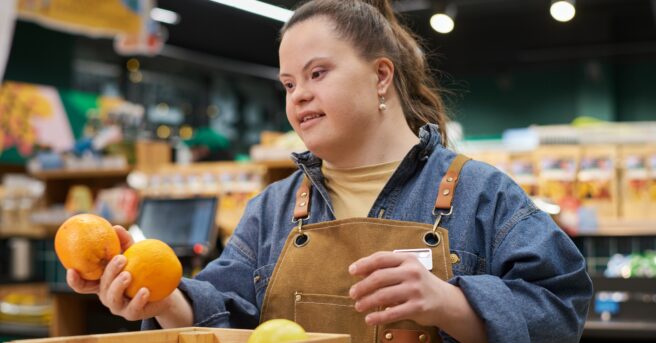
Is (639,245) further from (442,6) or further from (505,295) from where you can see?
(505,295)

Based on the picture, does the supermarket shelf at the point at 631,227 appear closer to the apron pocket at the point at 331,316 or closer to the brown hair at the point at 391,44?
the brown hair at the point at 391,44

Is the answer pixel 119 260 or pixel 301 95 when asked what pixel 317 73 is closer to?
pixel 301 95

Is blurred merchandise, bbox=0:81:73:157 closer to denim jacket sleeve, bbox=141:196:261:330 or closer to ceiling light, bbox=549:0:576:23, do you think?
ceiling light, bbox=549:0:576:23

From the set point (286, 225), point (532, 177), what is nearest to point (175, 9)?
point (532, 177)

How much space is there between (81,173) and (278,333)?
6.38 m

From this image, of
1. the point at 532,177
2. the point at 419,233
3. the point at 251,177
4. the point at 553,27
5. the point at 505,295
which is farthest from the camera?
the point at 553,27

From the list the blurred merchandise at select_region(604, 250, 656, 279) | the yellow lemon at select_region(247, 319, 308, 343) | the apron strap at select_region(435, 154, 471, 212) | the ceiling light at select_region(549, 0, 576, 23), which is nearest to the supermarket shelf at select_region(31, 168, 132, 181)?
the ceiling light at select_region(549, 0, 576, 23)

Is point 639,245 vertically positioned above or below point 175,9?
below

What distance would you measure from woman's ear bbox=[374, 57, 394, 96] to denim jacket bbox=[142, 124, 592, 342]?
5.0 inches

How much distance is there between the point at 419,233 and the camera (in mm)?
1683

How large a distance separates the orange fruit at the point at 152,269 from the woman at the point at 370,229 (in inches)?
0.8

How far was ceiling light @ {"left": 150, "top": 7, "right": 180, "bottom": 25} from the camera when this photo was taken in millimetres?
13781

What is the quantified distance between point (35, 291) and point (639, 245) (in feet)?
16.5

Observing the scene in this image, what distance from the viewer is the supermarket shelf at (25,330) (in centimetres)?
522
